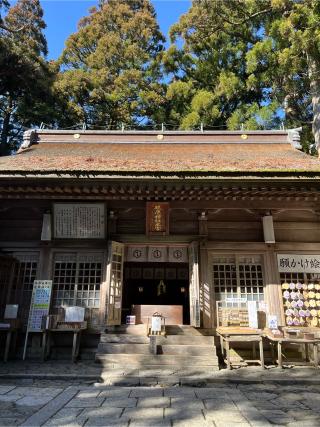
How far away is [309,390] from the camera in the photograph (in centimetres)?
601

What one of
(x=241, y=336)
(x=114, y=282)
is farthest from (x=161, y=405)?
(x=114, y=282)

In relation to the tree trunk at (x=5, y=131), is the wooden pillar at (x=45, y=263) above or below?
below

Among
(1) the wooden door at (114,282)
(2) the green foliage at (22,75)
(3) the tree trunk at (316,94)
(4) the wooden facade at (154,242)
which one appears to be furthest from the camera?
(2) the green foliage at (22,75)

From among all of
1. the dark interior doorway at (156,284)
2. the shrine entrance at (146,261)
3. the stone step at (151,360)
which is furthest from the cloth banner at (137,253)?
the dark interior doorway at (156,284)

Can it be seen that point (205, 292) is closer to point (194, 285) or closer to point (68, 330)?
point (194, 285)

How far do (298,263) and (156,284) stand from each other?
8.08m

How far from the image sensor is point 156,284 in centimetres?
1588

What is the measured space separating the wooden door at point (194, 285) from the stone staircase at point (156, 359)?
1.51 feet

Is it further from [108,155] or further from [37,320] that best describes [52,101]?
[37,320]

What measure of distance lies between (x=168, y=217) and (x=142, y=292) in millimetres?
7425

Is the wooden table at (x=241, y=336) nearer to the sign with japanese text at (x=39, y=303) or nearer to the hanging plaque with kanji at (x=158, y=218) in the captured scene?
the hanging plaque with kanji at (x=158, y=218)

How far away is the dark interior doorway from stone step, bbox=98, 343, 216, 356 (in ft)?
24.5

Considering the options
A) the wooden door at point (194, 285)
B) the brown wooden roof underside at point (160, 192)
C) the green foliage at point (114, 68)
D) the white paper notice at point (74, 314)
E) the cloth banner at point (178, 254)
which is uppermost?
the green foliage at point (114, 68)

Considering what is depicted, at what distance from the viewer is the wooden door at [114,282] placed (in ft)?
27.8
